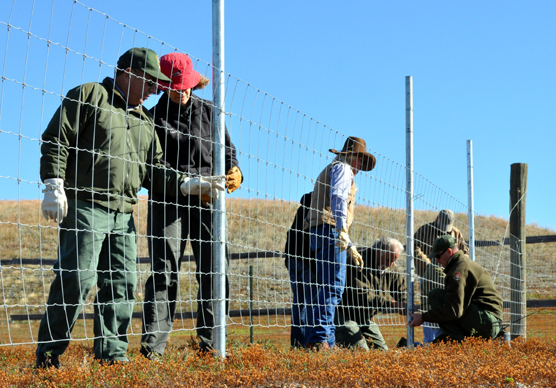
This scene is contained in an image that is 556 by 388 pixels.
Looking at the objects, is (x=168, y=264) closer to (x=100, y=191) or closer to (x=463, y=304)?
(x=100, y=191)

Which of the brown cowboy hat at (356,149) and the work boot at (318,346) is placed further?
the brown cowboy hat at (356,149)

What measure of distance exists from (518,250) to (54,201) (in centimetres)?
692

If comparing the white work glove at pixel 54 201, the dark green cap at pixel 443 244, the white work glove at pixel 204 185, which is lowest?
the dark green cap at pixel 443 244

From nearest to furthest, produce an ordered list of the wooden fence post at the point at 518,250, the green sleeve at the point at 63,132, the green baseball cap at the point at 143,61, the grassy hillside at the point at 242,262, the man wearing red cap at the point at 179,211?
the green sleeve at the point at 63,132 < the green baseball cap at the point at 143,61 < the man wearing red cap at the point at 179,211 < the wooden fence post at the point at 518,250 < the grassy hillside at the point at 242,262

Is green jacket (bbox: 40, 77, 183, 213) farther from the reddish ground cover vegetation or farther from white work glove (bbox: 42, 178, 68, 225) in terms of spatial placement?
the reddish ground cover vegetation

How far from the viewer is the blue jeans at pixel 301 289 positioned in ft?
17.2

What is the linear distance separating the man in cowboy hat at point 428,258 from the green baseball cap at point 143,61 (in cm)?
385

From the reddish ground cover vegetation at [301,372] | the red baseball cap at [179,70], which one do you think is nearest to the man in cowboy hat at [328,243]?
the reddish ground cover vegetation at [301,372]

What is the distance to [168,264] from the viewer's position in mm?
4637

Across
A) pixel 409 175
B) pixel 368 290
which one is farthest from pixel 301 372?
pixel 409 175

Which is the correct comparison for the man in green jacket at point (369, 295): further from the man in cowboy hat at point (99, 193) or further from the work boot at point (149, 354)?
the man in cowboy hat at point (99, 193)

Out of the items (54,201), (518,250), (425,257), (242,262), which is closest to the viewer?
(54,201)

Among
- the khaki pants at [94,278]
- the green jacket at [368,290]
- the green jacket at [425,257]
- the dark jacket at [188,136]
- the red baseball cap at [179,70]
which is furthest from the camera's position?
the green jacket at [425,257]

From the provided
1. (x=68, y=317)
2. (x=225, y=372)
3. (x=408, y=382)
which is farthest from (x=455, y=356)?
(x=68, y=317)
